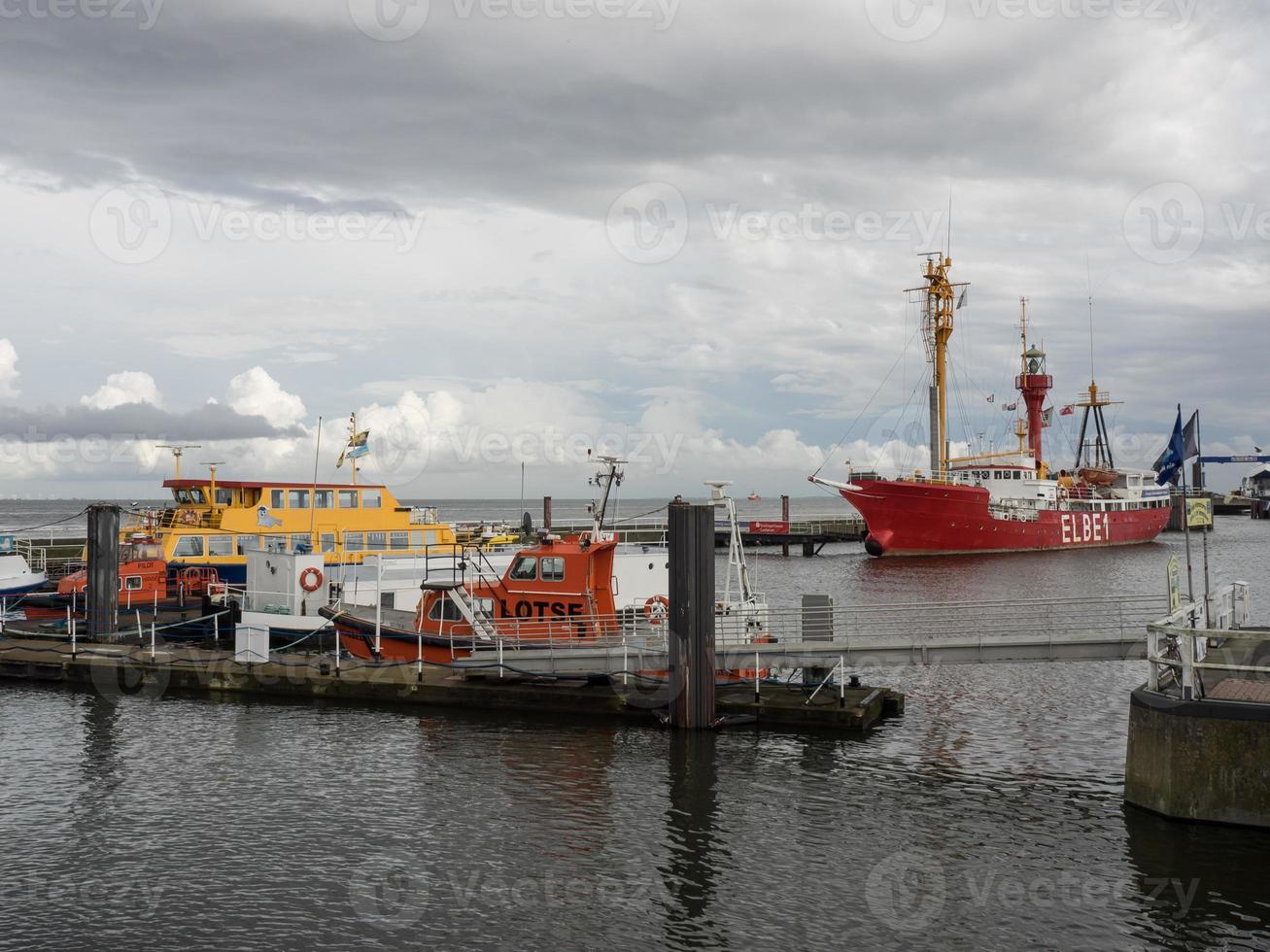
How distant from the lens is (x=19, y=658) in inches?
1102

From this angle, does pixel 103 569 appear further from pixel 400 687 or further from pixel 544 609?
pixel 544 609

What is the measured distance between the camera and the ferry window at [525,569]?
25172 mm

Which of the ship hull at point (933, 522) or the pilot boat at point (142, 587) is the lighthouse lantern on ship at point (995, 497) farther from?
the pilot boat at point (142, 587)

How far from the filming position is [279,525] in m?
→ 35.8

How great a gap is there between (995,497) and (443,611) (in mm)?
65881

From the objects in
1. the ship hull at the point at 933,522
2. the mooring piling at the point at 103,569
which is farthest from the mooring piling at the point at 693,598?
the ship hull at the point at 933,522

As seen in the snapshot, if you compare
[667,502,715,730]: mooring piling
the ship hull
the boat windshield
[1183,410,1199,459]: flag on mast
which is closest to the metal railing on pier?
[667,502,715,730]: mooring piling

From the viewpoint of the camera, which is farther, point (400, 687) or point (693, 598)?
point (400, 687)

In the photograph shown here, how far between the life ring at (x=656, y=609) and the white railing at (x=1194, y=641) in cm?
1092

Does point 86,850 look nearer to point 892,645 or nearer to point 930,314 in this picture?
point 892,645

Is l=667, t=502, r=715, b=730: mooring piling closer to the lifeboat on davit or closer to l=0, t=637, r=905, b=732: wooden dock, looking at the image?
l=0, t=637, r=905, b=732: wooden dock

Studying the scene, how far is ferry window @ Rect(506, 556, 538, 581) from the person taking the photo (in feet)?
82.6

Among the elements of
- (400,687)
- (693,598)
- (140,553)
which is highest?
(140,553)

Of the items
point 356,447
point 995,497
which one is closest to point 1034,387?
point 995,497
